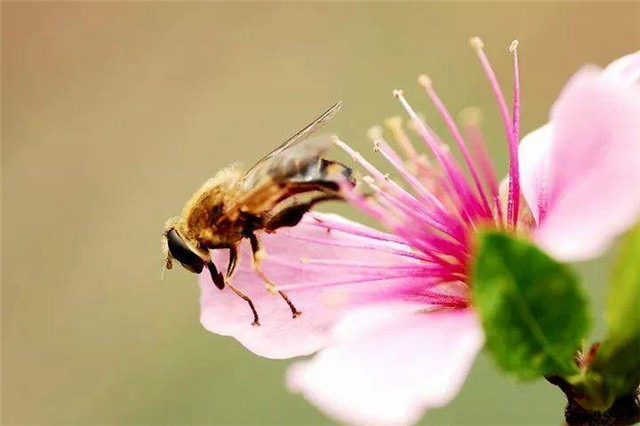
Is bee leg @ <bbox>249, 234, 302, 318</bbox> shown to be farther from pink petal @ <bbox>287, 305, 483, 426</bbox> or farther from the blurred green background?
the blurred green background

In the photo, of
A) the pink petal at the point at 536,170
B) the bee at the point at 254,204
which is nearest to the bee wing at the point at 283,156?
the bee at the point at 254,204

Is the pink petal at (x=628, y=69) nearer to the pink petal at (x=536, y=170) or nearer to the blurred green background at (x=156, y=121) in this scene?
the pink petal at (x=536, y=170)

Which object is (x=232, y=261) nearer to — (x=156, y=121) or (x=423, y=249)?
(x=423, y=249)

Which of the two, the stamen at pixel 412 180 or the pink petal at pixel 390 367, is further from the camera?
the stamen at pixel 412 180

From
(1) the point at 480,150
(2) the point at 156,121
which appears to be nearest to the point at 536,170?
(1) the point at 480,150

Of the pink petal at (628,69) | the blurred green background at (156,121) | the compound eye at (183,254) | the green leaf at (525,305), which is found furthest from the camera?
the blurred green background at (156,121)

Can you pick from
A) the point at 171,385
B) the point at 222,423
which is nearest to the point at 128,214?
the point at 171,385

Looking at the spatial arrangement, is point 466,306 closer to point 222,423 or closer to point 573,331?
point 573,331
